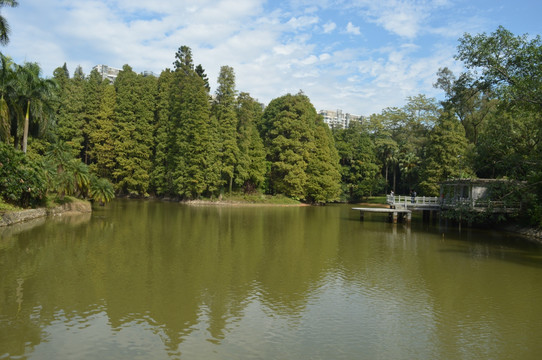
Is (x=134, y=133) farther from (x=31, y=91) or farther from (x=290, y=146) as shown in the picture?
(x=31, y=91)

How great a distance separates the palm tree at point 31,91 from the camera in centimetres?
2842

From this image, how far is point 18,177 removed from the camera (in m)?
24.2

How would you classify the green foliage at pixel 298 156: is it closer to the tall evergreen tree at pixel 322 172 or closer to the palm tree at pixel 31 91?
the tall evergreen tree at pixel 322 172

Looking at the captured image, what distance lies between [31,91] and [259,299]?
2636cm

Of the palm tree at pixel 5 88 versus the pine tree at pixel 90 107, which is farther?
the pine tree at pixel 90 107

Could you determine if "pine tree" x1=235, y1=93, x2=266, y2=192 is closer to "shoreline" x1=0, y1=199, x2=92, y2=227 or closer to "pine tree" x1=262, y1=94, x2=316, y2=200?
"pine tree" x1=262, y1=94, x2=316, y2=200

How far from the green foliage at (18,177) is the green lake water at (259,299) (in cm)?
411

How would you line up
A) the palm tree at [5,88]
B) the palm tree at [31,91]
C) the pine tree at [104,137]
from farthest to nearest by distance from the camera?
the pine tree at [104,137] → the palm tree at [31,91] → the palm tree at [5,88]

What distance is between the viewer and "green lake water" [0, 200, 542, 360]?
329 inches

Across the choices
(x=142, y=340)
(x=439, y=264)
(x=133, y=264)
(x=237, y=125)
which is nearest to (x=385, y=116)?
(x=237, y=125)

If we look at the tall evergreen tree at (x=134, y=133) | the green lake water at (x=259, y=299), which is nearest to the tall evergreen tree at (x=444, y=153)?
the green lake water at (x=259, y=299)

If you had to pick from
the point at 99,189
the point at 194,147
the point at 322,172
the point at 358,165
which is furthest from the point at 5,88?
the point at 358,165

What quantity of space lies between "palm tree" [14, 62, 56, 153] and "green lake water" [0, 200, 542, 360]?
11.7 meters

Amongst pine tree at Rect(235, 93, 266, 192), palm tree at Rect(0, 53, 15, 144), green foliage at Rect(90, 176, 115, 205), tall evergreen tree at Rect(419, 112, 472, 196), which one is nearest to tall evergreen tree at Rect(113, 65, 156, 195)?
pine tree at Rect(235, 93, 266, 192)
